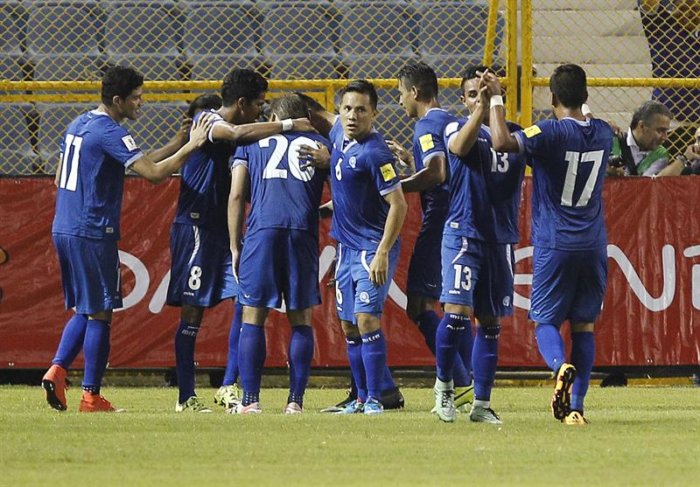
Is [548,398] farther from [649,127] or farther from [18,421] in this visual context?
[18,421]

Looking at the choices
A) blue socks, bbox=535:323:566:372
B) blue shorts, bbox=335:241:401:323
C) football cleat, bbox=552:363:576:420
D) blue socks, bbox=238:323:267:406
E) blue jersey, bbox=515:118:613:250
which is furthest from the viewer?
blue socks, bbox=238:323:267:406

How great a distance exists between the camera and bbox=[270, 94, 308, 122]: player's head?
30.0 feet

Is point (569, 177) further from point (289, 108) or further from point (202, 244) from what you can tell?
point (202, 244)

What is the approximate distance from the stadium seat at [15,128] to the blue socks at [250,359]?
5404mm

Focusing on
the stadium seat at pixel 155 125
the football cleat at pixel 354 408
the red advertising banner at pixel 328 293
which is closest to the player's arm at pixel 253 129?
the football cleat at pixel 354 408

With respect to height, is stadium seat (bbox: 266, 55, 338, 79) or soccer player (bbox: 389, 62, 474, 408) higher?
stadium seat (bbox: 266, 55, 338, 79)

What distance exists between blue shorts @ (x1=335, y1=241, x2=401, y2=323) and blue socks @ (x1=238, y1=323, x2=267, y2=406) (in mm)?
536

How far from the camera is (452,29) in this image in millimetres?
14070

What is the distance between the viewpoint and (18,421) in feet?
26.7

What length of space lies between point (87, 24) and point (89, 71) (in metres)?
0.46

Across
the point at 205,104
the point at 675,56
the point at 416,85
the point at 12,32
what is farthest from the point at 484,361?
the point at 12,32

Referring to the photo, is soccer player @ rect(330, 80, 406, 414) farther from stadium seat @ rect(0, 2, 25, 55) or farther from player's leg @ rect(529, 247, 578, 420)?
stadium seat @ rect(0, 2, 25, 55)

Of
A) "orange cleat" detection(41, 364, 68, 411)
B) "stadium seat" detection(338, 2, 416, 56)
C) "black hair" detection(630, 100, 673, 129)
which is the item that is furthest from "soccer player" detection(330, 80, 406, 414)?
"stadium seat" detection(338, 2, 416, 56)

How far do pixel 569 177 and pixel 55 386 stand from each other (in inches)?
131
